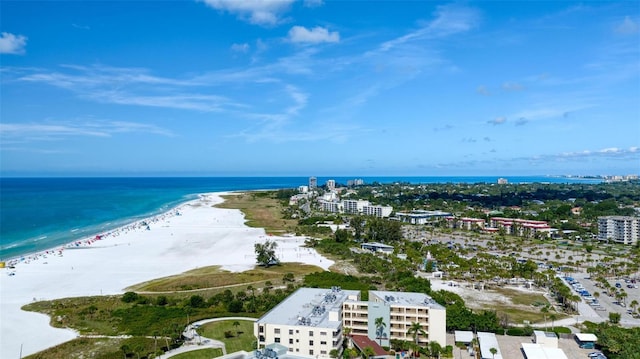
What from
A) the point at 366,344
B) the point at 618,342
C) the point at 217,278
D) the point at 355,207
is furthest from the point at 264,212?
the point at 618,342

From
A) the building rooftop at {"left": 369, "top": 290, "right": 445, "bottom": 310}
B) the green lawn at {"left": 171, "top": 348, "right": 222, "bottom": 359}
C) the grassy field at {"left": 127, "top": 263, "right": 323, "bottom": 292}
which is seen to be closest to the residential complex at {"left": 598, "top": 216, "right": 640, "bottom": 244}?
the grassy field at {"left": 127, "top": 263, "right": 323, "bottom": 292}

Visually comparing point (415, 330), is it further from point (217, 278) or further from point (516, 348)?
point (217, 278)

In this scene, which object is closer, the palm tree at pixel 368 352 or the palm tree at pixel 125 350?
the palm tree at pixel 368 352

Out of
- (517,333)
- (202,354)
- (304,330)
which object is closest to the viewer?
(304,330)

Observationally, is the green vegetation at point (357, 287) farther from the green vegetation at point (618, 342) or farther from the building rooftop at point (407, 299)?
the building rooftop at point (407, 299)

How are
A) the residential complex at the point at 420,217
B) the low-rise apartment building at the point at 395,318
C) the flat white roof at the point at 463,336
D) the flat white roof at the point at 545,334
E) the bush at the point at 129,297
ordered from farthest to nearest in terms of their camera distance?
the residential complex at the point at 420,217, the bush at the point at 129,297, the flat white roof at the point at 463,336, the flat white roof at the point at 545,334, the low-rise apartment building at the point at 395,318

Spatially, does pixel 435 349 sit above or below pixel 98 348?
above

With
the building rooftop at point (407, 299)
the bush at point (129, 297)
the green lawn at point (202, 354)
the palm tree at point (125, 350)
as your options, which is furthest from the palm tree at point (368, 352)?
the bush at point (129, 297)
